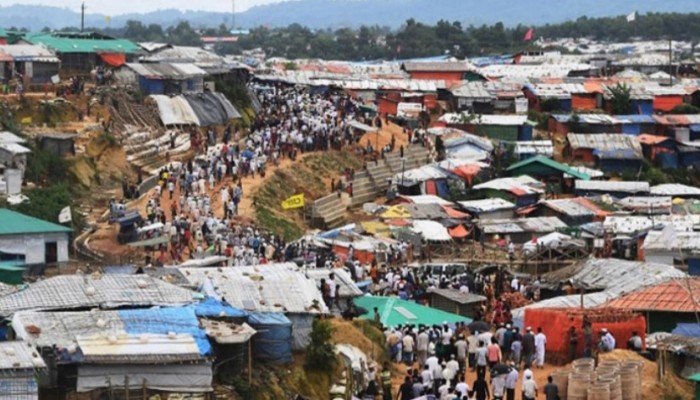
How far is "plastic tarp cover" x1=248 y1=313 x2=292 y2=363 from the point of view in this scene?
1766 centimetres

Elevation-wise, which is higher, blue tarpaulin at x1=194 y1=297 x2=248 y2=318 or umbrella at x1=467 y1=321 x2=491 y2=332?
blue tarpaulin at x1=194 y1=297 x2=248 y2=318

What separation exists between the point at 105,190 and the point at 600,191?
15.8 m

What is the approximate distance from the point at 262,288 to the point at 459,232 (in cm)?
1707

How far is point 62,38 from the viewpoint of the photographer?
48750 millimetres

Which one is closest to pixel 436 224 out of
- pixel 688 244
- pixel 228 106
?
pixel 688 244

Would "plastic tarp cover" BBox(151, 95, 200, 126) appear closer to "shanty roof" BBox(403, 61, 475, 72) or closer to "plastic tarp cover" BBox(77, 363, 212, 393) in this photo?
"shanty roof" BBox(403, 61, 475, 72)

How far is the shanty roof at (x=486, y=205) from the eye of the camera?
39459mm

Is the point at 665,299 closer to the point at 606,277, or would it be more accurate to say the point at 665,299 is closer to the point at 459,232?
the point at 606,277

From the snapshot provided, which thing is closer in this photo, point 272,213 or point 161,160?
point 272,213

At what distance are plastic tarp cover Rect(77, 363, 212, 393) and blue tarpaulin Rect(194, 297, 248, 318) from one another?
150cm

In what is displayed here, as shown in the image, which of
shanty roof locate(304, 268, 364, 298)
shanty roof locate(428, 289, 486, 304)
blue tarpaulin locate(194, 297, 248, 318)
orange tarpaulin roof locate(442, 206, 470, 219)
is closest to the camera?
blue tarpaulin locate(194, 297, 248, 318)

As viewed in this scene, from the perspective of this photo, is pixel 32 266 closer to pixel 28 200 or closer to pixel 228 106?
pixel 28 200

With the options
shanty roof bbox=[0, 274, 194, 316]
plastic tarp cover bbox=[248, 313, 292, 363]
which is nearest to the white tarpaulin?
shanty roof bbox=[0, 274, 194, 316]

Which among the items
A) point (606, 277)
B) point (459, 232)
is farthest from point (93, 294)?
point (459, 232)
